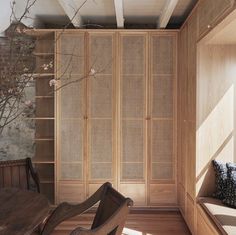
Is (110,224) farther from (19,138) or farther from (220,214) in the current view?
(19,138)

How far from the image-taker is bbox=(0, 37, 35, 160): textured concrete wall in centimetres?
445

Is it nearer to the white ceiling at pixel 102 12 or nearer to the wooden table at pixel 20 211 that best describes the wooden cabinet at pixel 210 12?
the white ceiling at pixel 102 12

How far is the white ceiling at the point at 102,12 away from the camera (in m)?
3.71

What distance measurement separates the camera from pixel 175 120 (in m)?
4.20

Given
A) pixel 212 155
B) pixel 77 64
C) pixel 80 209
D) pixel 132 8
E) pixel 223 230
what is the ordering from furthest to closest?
pixel 77 64 < pixel 132 8 < pixel 212 155 < pixel 223 230 < pixel 80 209

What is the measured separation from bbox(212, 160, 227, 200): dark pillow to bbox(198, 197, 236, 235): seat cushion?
0.23 ft

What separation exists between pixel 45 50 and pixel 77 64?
576mm

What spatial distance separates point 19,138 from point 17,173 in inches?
44.4

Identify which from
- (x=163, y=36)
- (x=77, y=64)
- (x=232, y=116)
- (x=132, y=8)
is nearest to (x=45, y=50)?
(x=77, y=64)

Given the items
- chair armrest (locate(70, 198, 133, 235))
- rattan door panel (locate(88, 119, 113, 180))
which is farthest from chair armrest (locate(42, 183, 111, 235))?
rattan door panel (locate(88, 119, 113, 180))

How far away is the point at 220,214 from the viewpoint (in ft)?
8.62

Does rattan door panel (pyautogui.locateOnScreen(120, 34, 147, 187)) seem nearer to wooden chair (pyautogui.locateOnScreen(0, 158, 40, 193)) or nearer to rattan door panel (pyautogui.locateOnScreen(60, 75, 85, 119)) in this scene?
rattan door panel (pyautogui.locateOnScreen(60, 75, 85, 119))

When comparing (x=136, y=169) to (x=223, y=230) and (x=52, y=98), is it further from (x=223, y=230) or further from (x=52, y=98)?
(x=223, y=230)

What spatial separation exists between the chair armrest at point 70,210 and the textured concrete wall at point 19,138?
252 centimetres
